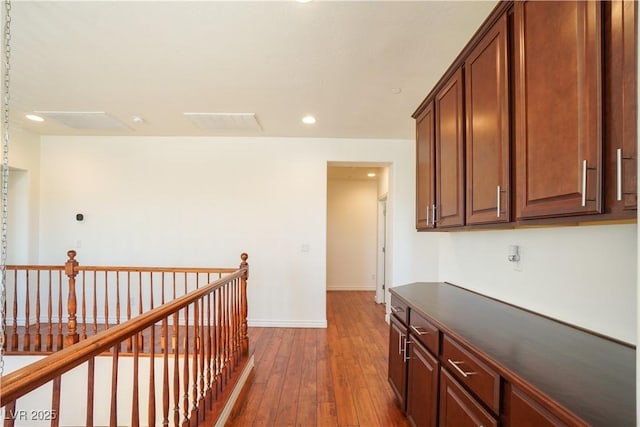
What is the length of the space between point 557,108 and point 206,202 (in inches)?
164

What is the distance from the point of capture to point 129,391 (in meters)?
3.13

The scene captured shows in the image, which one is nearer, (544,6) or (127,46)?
(544,6)

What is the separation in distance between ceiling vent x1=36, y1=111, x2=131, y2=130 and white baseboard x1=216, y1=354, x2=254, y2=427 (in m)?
3.30

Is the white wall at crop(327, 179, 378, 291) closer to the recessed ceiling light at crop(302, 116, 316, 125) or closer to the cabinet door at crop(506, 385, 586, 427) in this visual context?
the recessed ceiling light at crop(302, 116, 316, 125)

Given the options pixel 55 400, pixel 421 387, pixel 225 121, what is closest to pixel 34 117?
pixel 225 121

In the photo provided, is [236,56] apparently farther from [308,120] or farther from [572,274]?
[572,274]

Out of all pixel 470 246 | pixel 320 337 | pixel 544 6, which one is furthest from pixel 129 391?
pixel 544 6

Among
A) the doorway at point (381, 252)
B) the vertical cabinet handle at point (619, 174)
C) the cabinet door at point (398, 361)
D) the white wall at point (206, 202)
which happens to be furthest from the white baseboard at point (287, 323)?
the vertical cabinet handle at point (619, 174)

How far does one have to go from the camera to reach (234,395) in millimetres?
2350

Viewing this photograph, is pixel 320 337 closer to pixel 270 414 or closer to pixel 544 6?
pixel 270 414

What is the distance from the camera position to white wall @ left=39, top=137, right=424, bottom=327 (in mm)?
4387

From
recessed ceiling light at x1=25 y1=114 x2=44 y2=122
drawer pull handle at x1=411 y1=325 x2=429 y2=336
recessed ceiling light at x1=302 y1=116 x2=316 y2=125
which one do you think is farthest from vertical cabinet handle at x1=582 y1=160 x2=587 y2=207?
recessed ceiling light at x1=25 y1=114 x2=44 y2=122

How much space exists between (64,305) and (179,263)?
1.80 m

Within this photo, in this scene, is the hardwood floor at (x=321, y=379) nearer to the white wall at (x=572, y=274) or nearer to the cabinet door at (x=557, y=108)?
the white wall at (x=572, y=274)
